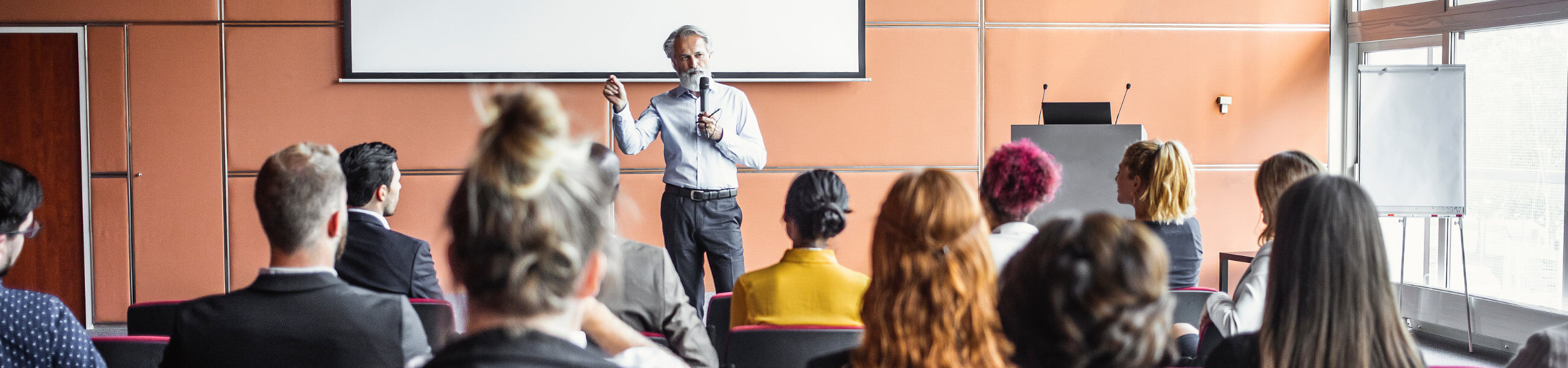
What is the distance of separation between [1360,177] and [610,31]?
3.82 m

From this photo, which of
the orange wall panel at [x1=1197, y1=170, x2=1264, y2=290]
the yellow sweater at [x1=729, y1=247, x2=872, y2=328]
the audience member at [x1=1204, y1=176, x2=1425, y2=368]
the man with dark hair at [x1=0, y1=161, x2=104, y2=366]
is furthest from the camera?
the orange wall panel at [x1=1197, y1=170, x2=1264, y2=290]

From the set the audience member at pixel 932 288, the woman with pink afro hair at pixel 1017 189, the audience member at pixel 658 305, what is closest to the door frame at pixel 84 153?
the audience member at pixel 658 305

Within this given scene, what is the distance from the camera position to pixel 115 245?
4.44 meters

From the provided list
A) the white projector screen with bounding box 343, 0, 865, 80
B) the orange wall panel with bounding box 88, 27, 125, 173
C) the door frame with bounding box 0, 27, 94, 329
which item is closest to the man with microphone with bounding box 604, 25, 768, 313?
the white projector screen with bounding box 343, 0, 865, 80

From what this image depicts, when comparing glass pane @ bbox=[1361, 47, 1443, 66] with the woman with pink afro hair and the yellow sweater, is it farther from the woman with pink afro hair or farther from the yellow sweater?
the yellow sweater

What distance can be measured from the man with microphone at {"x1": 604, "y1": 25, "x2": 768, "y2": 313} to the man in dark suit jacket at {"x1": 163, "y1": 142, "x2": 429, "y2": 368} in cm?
199

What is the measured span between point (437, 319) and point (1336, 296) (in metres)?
1.75

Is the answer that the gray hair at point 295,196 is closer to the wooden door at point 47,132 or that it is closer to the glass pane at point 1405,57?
the wooden door at point 47,132

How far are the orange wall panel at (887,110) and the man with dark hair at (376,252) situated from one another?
2160mm

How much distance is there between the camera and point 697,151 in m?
3.62

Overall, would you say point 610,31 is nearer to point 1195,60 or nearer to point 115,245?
point 115,245

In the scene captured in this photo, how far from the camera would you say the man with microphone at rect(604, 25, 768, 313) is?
3475 mm

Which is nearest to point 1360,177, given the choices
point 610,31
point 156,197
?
point 610,31

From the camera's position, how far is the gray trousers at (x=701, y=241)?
345 cm
